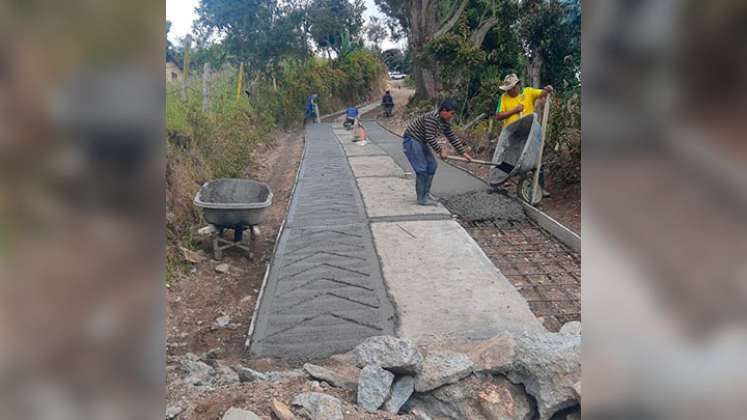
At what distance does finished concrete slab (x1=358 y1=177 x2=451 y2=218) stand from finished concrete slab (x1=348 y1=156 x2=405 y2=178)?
0.61 m

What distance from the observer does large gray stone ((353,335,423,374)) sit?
316cm

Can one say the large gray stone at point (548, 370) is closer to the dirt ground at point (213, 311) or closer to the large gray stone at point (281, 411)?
the large gray stone at point (281, 411)

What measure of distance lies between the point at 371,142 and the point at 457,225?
31.6ft

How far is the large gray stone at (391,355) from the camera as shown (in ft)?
10.4

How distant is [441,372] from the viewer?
310 centimetres

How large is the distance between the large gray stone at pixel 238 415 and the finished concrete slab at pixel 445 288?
1710mm

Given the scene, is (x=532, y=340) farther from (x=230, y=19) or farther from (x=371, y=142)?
(x=230, y=19)

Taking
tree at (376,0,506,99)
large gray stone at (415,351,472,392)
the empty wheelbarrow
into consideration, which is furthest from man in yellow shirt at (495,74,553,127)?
tree at (376,0,506,99)

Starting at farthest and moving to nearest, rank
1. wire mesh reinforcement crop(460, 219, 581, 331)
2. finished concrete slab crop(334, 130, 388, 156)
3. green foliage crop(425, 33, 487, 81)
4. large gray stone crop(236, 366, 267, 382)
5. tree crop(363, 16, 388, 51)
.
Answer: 1. tree crop(363, 16, 388, 51)
2. green foliage crop(425, 33, 487, 81)
3. finished concrete slab crop(334, 130, 388, 156)
4. wire mesh reinforcement crop(460, 219, 581, 331)
5. large gray stone crop(236, 366, 267, 382)

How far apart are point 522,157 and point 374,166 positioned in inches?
194

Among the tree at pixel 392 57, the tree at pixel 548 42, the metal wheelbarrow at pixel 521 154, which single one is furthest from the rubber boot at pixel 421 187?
the tree at pixel 392 57

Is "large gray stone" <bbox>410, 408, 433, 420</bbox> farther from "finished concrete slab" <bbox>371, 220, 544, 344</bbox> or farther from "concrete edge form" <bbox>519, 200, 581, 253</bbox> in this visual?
"concrete edge form" <bbox>519, 200, 581, 253</bbox>
